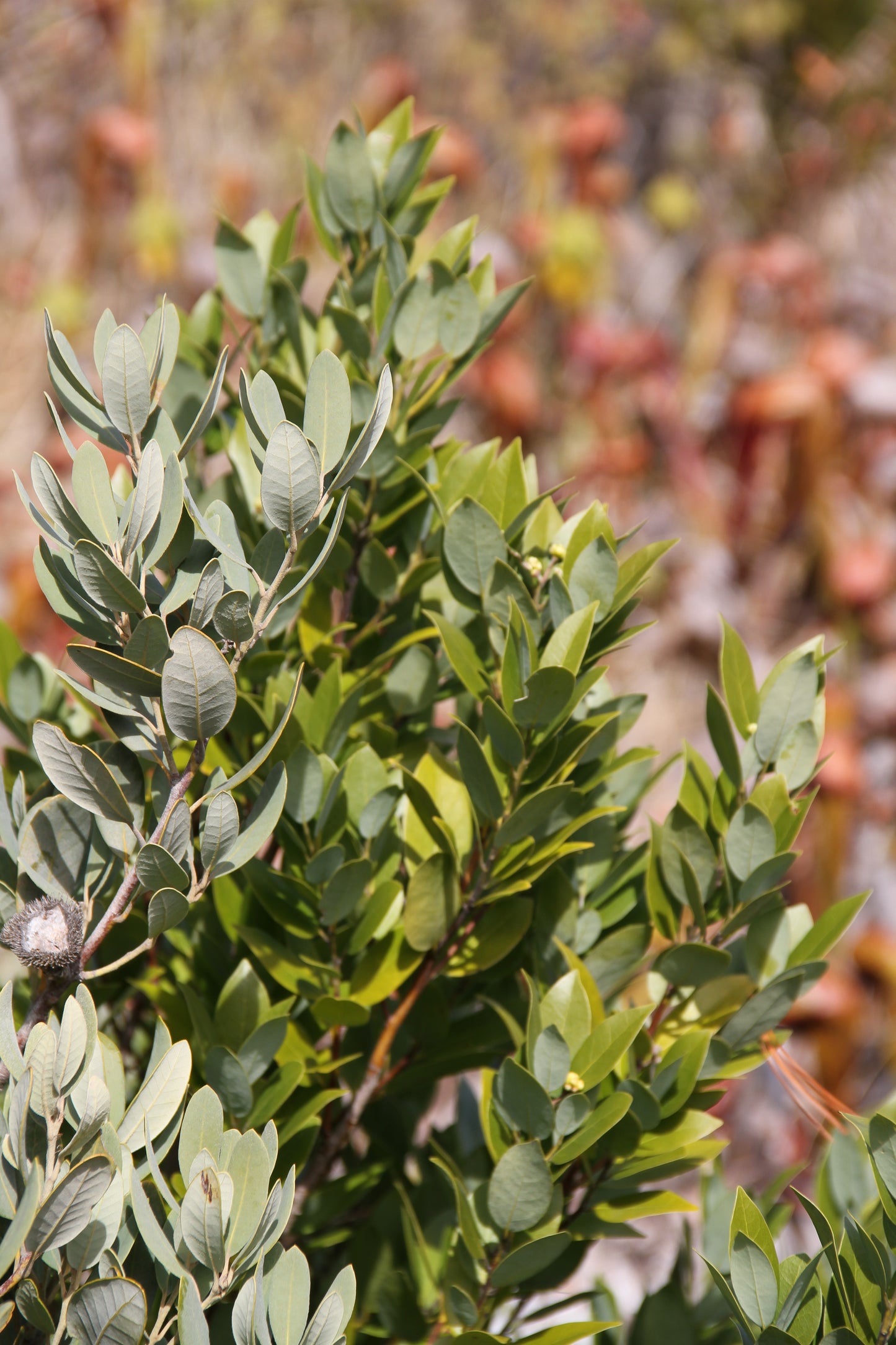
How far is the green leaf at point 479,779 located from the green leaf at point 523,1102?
3.7 inches

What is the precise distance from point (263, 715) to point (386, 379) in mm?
168

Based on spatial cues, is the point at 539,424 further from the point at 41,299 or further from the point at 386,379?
the point at 386,379

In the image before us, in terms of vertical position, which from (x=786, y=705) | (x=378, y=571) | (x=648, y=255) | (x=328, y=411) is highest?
(x=328, y=411)

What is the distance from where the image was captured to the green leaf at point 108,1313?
1.11ft

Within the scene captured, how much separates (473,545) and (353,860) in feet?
0.46

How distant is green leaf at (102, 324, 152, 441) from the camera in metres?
0.38

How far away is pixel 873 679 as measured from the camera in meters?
2.08

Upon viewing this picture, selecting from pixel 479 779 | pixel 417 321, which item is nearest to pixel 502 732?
pixel 479 779

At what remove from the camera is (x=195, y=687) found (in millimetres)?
362

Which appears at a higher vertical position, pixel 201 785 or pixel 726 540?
pixel 201 785

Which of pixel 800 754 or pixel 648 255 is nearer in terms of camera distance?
pixel 800 754

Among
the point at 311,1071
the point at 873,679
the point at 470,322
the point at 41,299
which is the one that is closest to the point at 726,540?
the point at 873,679

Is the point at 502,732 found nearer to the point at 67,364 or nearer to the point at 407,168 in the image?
the point at 67,364

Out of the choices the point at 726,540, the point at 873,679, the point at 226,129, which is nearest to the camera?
the point at 873,679
